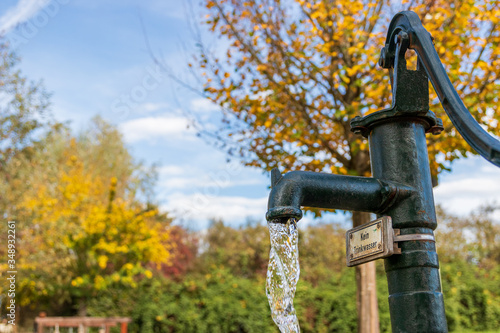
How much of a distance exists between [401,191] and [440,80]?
423 mm

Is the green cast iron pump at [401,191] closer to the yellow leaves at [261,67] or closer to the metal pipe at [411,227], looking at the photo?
the metal pipe at [411,227]

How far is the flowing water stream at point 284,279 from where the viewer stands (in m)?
1.72

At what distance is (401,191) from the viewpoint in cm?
172

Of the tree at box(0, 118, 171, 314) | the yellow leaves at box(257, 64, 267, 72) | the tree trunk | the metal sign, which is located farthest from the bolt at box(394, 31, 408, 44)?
the tree at box(0, 118, 171, 314)

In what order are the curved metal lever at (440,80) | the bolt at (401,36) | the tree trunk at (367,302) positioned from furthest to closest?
the tree trunk at (367,302)
the bolt at (401,36)
the curved metal lever at (440,80)

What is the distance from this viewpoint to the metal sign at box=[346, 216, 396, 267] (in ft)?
5.49

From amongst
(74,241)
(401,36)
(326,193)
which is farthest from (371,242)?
(74,241)

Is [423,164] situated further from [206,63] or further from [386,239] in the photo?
[206,63]

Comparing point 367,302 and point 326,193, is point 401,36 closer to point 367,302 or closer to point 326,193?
point 326,193

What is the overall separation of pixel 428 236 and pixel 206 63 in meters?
4.50

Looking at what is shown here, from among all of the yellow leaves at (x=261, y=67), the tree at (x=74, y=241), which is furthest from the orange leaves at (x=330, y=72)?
the tree at (x=74, y=241)

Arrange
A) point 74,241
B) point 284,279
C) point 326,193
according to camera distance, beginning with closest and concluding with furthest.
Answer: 1. point 326,193
2. point 284,279
3. point 74,241

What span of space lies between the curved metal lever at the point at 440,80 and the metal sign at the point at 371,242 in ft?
1.50

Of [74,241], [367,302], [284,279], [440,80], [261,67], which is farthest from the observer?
[74,241]
